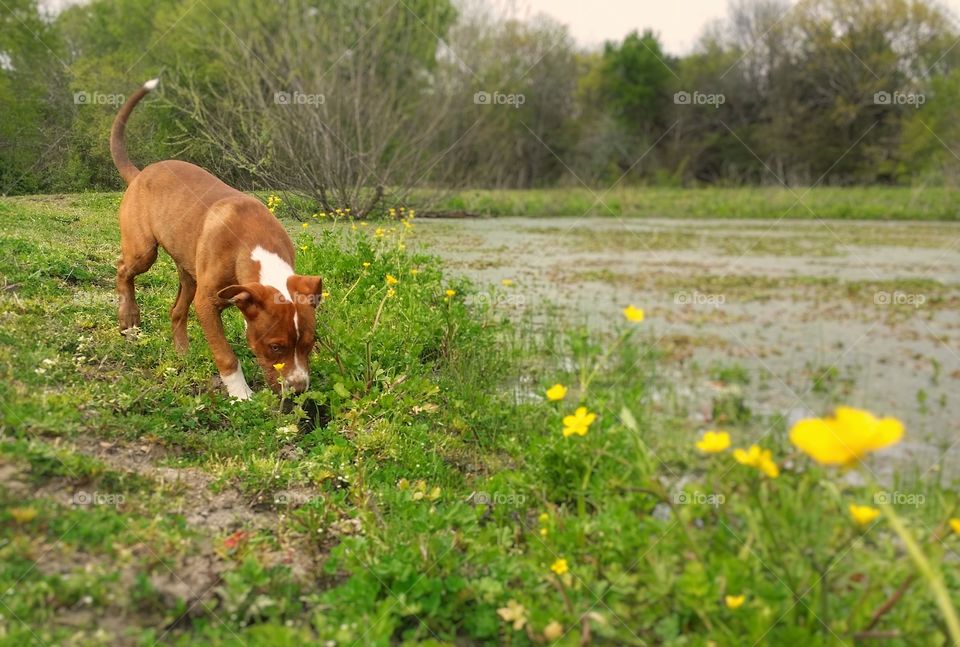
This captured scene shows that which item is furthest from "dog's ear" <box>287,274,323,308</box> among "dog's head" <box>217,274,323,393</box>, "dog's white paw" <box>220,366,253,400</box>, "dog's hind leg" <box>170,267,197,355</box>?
"dog's hind leg" <box>170,267,197,355</box>

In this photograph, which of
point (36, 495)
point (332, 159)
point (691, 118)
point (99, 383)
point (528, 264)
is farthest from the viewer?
point (691, 118)

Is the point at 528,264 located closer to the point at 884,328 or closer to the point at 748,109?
the point at 884,328

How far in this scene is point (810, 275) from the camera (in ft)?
32.0

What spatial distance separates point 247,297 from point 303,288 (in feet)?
0.93

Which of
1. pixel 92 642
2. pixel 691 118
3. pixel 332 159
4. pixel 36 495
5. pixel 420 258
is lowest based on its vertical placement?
pixel 92 642

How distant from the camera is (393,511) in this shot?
3.08m

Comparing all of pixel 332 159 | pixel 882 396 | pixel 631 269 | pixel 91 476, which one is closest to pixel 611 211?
pixel 631 269

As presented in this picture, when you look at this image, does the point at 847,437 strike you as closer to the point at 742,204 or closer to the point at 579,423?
the point at 579,423

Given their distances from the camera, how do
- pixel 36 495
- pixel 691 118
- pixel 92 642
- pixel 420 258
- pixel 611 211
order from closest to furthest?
pixel 92 642, pixel 36 495, pixel 420 258, pixel 611 211, pixel 691 118

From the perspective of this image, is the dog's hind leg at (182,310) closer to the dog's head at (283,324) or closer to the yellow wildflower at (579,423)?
the dog's head at (283,324)

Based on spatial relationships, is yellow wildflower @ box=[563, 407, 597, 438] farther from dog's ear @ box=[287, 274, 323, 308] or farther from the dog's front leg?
the dog's front leg

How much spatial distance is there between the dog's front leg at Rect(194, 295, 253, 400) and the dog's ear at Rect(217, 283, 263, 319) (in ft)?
1.29

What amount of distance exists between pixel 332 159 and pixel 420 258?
3.57m

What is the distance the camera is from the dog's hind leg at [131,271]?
4.86 meters
